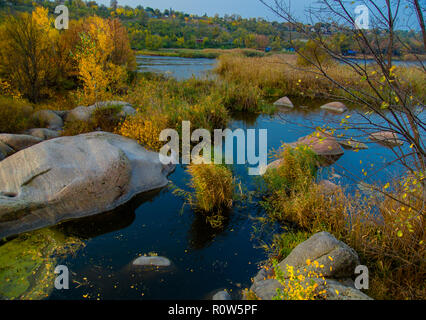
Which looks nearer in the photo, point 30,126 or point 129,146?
point 129,146

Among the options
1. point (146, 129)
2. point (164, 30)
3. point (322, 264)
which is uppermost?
point (164, 30)

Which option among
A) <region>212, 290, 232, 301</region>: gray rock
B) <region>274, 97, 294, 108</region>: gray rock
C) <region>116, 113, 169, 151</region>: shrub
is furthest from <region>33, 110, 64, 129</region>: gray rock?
<region>274, 97, 294, 108</region>: gray rock

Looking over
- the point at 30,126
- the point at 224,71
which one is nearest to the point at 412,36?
the point at 30,126

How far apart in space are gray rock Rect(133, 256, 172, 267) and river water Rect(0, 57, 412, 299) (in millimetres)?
124

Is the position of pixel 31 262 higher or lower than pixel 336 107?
lower

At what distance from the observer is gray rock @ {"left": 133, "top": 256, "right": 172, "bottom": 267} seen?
446 cm

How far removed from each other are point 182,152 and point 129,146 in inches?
68.2

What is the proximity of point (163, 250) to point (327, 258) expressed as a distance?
8.58ft

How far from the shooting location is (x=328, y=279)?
3590mm

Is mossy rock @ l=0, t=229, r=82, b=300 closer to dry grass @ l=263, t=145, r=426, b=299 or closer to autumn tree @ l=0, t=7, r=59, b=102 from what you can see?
dry grass @ l=263, t=145, r=426, b=299

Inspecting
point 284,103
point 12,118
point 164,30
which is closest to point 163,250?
point 12,118

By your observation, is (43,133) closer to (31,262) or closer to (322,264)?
(31,262)

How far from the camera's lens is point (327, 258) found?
369 centimetres
